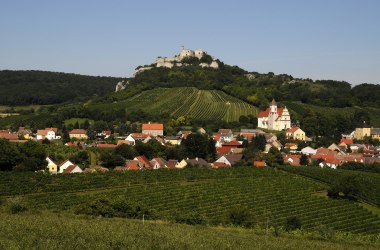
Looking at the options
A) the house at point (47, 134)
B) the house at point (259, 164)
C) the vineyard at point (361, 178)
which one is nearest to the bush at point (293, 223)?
the vineyard at point (361, 178)

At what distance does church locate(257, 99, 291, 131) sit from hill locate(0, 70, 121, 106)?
58.1 m

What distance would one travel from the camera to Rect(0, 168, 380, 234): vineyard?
35969 millimetres

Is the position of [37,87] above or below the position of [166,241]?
above

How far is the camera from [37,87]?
159 metres

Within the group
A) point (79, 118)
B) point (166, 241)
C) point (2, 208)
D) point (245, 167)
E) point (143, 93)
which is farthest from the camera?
point (143, 93)

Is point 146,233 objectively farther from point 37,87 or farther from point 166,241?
point 37,87

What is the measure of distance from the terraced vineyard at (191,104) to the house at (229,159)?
102 ft

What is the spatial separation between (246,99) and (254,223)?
83.8m

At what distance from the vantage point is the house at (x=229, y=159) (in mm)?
63731

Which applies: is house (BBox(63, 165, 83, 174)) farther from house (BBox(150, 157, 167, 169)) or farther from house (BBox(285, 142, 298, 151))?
house (BBox(285, 142, 298, 151))

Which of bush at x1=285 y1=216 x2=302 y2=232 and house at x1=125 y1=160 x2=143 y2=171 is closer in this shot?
bush at x1=285 y1=216 x2=302 y2=232

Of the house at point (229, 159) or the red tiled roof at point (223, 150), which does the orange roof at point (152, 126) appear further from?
the house at point (229, 159)

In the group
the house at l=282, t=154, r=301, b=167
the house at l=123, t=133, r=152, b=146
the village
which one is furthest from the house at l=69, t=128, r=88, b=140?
the house at l=282, t=154, r=301, b=167

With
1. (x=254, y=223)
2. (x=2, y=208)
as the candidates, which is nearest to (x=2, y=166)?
(x=2, y=208)
